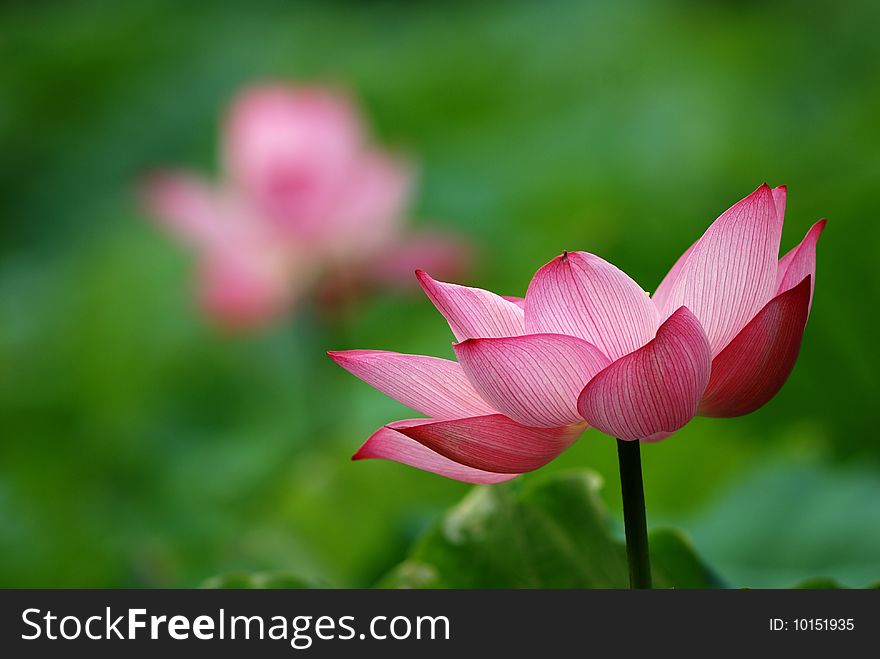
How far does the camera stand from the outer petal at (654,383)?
0.29m

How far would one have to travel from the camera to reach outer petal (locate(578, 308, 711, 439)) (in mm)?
291

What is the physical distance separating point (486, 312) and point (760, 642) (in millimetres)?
146

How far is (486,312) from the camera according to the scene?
1.05ft

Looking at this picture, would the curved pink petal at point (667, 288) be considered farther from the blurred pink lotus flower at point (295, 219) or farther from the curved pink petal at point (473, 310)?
the blurred pink lotus flower at point (295, 219)

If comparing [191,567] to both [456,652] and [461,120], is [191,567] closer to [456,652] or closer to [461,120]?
[456,652]

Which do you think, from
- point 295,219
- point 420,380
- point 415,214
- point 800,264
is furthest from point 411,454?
point 415,214

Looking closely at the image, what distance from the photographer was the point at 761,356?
1.00 ft

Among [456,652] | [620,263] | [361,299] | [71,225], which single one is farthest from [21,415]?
[456,652]

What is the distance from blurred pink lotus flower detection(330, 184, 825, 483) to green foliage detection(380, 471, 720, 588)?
0.12 m

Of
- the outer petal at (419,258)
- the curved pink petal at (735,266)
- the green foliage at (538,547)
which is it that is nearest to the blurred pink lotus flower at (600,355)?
the curved pink petal at (735,266)

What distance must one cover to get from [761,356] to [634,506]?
0.06 meters

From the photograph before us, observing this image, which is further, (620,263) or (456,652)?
(620,263)

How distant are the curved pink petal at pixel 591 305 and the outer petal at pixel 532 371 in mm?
12

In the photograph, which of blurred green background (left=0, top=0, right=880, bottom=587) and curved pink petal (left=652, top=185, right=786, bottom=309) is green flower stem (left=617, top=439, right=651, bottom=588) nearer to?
curved pink petal (left=652, top=185, right=786, bottom=309)
